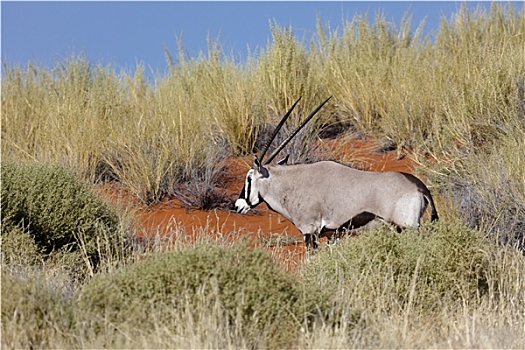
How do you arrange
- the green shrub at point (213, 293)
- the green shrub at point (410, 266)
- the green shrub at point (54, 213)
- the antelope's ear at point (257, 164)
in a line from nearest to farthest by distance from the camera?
the green shrub at point (213, 293) < the green shrub at point (410, 266) < the green shrub at point (54, 213) < the antelope's ear at point (257, 164)

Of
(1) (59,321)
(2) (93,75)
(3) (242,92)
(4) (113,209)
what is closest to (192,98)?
(3) (242,92)

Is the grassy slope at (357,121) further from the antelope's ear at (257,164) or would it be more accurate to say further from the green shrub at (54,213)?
the antelope's ear at (257,164)

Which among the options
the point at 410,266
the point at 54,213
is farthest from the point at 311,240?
the point at 54,213

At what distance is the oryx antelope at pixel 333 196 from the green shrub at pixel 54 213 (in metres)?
1.59

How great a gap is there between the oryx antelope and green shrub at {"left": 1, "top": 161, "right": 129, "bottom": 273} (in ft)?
5.21

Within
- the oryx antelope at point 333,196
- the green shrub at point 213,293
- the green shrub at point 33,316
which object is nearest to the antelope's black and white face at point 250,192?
the oryx antelope at point 333,196

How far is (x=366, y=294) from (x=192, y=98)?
330 inches

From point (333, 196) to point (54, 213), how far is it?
2812mm

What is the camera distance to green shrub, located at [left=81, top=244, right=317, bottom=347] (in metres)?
6.16

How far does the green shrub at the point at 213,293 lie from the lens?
616 centimetres

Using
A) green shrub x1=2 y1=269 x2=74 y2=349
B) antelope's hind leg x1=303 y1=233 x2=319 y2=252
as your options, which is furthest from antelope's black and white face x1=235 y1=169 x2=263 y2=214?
green shrub x1=2 y1=269 x2=74 y2=349

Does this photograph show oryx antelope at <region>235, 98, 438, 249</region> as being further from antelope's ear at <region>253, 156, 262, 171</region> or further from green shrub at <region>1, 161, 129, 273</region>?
green shrub at <region>1, 161, 129, 273</region>

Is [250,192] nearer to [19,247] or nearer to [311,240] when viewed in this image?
[311,240]

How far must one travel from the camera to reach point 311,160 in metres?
13.8
